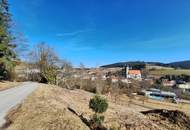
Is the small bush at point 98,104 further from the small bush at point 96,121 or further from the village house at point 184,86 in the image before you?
the village house at point 184,86

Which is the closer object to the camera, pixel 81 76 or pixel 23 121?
pixel 23 121

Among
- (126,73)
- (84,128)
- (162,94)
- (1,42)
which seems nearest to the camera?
(84,128)

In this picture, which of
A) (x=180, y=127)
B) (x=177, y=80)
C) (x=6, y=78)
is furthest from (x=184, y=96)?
(x=180, y=127)

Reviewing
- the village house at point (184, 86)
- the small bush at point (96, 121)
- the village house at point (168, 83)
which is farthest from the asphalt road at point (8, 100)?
the village house at point (168, 83)

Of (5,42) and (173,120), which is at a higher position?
(5,42)

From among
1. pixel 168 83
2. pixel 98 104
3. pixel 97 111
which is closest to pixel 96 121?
pixel 97 111

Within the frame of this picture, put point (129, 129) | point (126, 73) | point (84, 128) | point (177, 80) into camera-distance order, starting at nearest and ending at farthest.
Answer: point (84, 128) → point (129, 129) → point (177, 80) → point (126, 73)

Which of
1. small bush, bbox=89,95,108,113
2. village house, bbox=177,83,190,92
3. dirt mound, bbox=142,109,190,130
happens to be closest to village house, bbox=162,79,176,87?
village house, bbox=177,83,190,92

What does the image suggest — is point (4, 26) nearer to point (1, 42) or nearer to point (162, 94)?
point (1, 42)

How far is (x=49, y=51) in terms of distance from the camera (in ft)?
170

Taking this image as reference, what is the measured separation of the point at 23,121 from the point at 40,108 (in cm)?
201

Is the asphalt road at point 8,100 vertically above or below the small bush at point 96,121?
above

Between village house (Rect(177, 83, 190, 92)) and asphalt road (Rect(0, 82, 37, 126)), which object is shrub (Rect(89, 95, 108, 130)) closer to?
asphalt road (Rect(0, 82, 37, 126))

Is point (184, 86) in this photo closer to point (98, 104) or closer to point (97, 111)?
point (97, 111)
